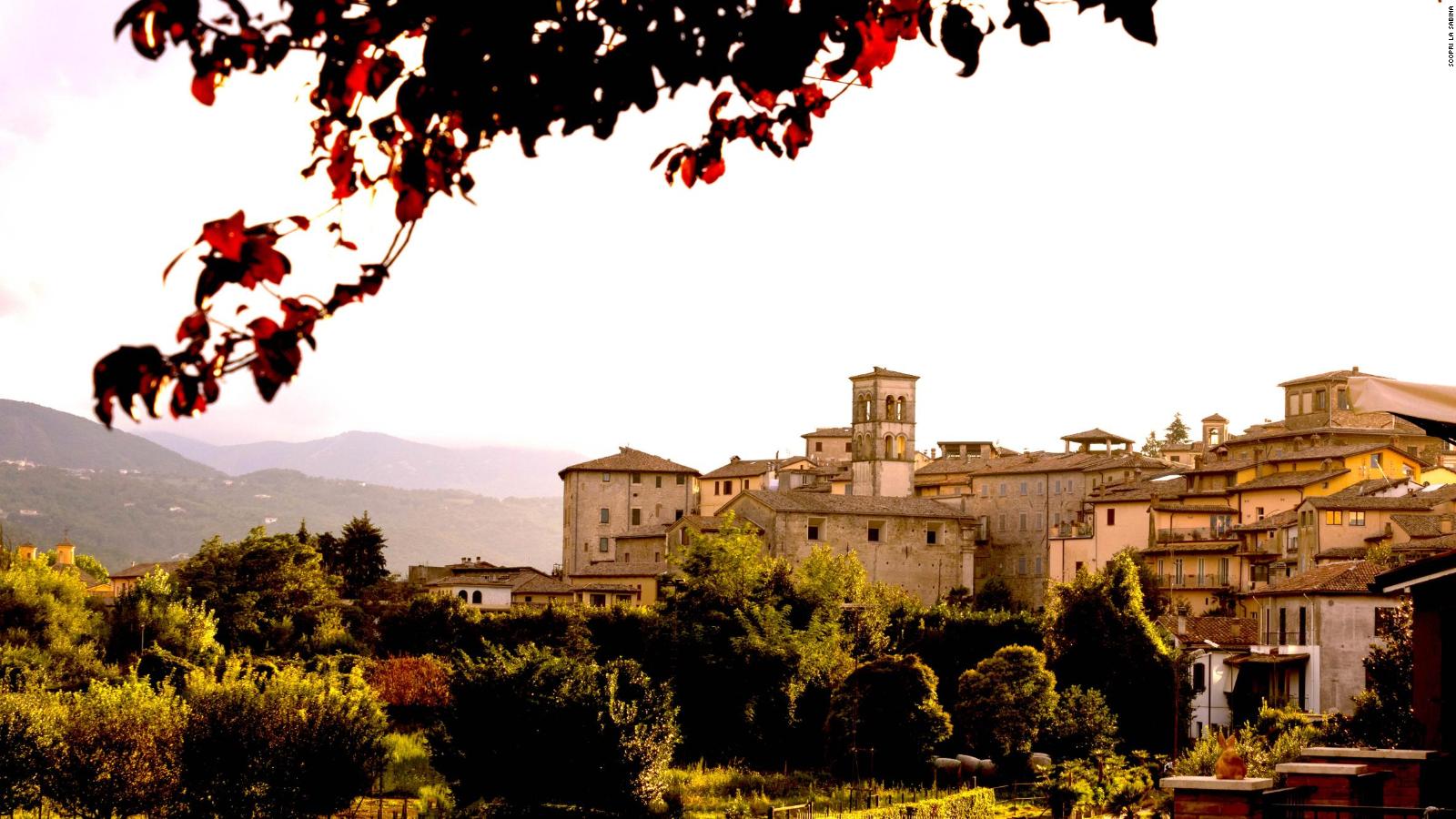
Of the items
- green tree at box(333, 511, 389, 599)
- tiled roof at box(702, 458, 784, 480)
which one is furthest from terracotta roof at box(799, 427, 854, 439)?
green tree at box(333, 511, 389, 599)

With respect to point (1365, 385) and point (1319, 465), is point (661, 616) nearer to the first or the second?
point (1319, 465)

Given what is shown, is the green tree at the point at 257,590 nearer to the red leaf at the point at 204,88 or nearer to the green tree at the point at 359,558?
the green tree at the point at 359,558

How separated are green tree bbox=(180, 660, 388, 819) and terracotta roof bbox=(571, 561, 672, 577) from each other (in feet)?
130

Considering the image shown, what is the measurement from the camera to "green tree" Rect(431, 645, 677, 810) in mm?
32656

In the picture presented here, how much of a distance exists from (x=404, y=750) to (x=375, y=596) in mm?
30291

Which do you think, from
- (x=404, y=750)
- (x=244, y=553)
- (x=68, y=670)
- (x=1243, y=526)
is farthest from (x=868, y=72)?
(x=1243, y=526)

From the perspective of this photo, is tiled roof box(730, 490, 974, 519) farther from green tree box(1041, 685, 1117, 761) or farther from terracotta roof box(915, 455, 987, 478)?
green tree box(1041, 685, 1117, 761)

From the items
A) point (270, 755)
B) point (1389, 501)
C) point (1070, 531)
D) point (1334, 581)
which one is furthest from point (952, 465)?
point (270, 755)

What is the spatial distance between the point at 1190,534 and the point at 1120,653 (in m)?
25.0

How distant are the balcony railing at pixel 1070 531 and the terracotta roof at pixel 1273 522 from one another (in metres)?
8.96

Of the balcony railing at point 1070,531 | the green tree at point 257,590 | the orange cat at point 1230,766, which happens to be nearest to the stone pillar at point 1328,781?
the orange cat at point 1230,766

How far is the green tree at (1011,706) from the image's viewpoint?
37562 millimetres

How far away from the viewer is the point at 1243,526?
201 feet

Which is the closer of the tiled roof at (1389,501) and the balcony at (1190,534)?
the tiled roof at (1389,501)
